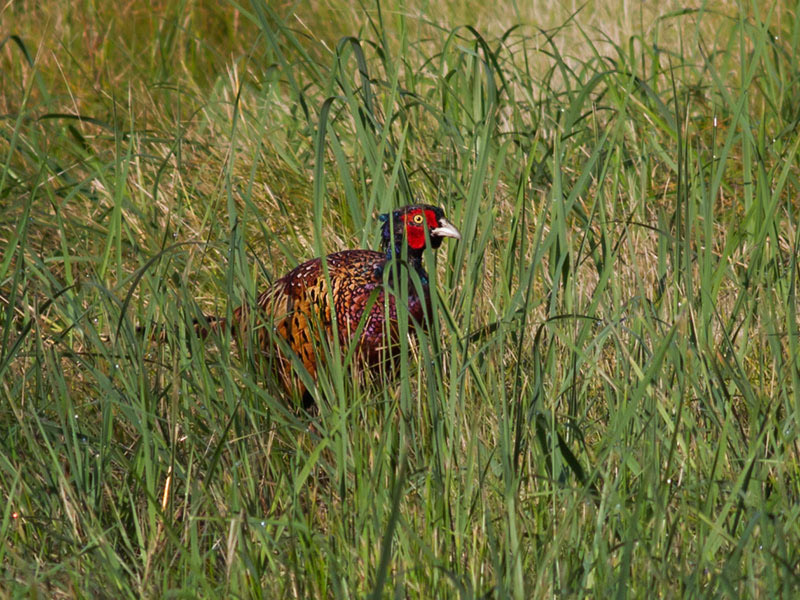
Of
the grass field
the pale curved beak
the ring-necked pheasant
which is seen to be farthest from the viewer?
the pale curved beak

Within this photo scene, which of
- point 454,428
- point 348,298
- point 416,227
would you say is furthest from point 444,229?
point 454,428

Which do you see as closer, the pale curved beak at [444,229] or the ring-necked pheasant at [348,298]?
the ring-necked pheasant at [348,298]

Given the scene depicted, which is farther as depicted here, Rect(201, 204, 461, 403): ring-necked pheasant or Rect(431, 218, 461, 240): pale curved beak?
Rect(431, 218, 461, 240): pale curved beak

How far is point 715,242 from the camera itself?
3664 mm

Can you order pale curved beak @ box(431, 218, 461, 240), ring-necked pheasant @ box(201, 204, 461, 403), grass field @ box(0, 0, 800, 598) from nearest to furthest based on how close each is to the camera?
1. grass field @ box(0, 0, 800, 598)
2. ring-necked pheasant @ box(201, 204, 461, 403)
3. pale curved beak @ box(431, 218, 461, 240)

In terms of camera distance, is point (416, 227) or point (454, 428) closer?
point (454, 428)

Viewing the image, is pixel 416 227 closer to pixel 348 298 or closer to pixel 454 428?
pixel 348 298

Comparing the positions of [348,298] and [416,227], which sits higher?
[416,227]

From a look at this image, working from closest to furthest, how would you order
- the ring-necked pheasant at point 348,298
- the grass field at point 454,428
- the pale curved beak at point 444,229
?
the grass field at point 454,428
the ring-necked pheasant at point 348,298
the pale curved beak at point 444,229

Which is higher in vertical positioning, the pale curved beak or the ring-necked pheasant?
the pale curved beak

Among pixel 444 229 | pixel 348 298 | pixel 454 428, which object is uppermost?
pixel 444 229

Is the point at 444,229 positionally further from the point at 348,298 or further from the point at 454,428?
the point at 454,428

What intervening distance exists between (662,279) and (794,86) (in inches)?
69.5

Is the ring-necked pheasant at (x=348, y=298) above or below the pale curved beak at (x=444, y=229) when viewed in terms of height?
below
